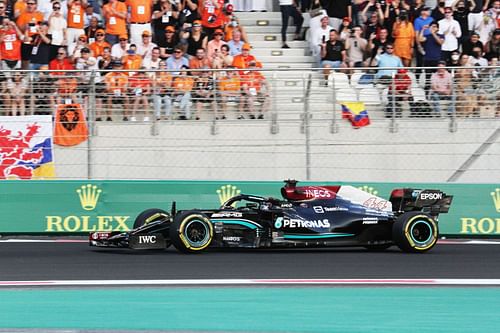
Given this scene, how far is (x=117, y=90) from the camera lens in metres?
14.7

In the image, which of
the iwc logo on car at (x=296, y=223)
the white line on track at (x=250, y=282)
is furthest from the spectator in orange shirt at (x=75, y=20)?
the white line on track at (x=250, y=282)

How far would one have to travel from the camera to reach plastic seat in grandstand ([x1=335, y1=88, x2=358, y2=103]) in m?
14.8

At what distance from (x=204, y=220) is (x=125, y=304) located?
10.2 feet

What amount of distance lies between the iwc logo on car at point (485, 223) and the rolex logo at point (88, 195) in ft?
17.1

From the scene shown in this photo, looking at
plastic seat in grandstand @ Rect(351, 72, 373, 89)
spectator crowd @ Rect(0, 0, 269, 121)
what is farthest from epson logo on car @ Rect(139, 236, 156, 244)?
plastic seat in grandstand @ Rect(351, 72, 373, 89)

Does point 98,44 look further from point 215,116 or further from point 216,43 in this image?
point 215,116

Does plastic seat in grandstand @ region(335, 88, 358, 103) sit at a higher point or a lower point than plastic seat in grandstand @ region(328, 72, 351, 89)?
lower

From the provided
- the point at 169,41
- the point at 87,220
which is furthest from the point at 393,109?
the point at 87,220

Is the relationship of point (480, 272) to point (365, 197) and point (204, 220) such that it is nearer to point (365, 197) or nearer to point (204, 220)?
point (365, 197)

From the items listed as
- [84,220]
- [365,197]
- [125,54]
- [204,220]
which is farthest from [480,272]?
[125,54]

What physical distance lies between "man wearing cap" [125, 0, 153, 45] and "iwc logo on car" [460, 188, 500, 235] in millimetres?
6756

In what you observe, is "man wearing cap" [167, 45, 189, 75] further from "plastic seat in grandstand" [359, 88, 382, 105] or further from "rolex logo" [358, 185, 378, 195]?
"rolex logo" [358, 185, 378, 195]

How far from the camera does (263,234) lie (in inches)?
452

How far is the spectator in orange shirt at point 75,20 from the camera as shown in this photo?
17.1m
